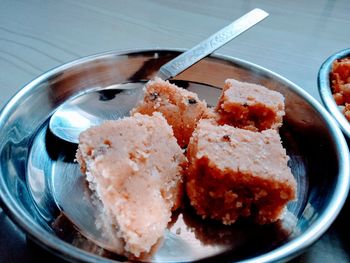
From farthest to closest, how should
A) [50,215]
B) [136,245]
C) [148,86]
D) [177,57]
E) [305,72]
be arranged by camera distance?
[305,72] < [177,57] < [148,86] < [50,215] < [136,245]

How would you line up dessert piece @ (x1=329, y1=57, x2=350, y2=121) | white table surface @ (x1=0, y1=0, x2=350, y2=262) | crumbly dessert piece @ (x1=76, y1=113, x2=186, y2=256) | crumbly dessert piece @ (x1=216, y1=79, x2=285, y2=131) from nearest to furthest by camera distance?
crumbly dessert piece @ (x1=76, y1=113, x2=186, y2=256)
crumbly dessert piece @ (x1=216, y1=79, x2=285, y2=131)
dessert piece @ (x1=329, y1=57, x2=350, y2=121)
white table surface @ (x1=0, y1=0, x2=350, y2=262)

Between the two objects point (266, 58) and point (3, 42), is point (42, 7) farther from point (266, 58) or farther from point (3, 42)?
point (266, 58)

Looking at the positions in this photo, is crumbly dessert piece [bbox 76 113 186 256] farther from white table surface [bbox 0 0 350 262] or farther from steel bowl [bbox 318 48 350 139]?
white table surface [bbox 0 0 350 262]

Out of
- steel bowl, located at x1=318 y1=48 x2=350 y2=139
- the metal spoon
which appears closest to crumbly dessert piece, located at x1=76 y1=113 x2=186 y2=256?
the metal spoon

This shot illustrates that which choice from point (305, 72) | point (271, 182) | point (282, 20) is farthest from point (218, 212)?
point (282, 20)

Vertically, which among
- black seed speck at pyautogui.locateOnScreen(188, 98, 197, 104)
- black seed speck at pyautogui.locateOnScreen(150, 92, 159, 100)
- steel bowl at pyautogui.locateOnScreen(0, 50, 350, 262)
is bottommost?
steel bowl at pyautogui.locateOnScreen(0, 50, 350, 262)

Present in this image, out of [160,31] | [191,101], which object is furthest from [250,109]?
[160,31]

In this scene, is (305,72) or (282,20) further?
(282,20)
